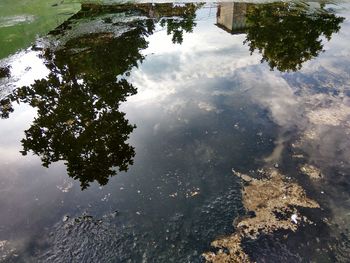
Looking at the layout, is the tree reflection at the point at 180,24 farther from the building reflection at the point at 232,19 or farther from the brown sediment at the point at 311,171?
the brown sediment at the point at 311,171

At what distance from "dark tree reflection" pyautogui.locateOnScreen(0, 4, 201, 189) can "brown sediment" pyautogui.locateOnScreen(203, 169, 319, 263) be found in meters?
1.88

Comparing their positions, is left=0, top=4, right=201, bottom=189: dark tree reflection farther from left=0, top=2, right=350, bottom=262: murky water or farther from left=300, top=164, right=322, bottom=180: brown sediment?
left=300, top=164, right=322, bottom=180: brown sediment

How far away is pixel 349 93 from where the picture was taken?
20.0ft

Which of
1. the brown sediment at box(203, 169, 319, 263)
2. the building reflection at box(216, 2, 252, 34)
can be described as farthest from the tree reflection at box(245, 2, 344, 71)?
the brown sediment at box(203, 169, 319, 263)

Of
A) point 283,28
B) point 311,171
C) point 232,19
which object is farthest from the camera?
point 232,19

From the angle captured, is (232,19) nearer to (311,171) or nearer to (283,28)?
(283,28)

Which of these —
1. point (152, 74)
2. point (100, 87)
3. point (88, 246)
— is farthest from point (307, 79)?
point (88, 246)

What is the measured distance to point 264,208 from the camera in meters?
3.88

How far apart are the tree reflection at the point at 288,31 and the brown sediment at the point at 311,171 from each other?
3.28 m

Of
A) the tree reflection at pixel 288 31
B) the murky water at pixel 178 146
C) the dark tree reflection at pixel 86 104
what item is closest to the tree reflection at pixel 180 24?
the murky water at pixel 178 146

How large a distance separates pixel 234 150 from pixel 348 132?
1.95 m

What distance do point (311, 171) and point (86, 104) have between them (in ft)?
13.8

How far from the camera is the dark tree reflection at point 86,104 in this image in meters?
4.89

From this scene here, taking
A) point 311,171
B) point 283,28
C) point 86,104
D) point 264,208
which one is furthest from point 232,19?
point 264,208
